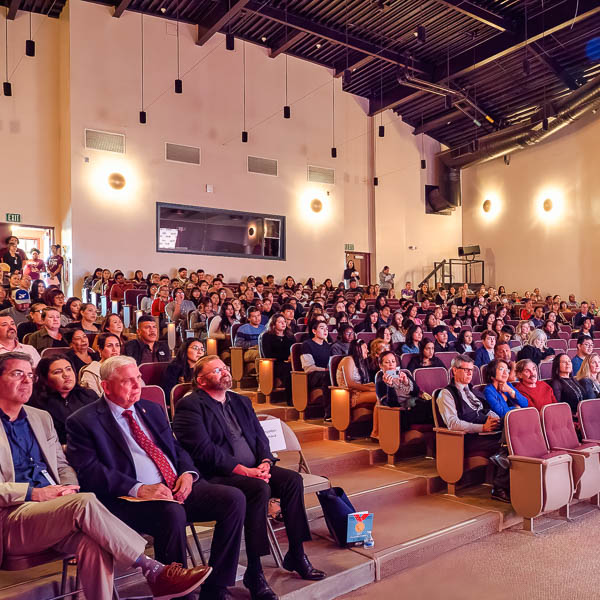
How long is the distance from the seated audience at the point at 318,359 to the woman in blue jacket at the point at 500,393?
1.33m

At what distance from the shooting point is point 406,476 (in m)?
3.73

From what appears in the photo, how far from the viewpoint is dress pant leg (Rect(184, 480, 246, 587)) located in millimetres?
2182

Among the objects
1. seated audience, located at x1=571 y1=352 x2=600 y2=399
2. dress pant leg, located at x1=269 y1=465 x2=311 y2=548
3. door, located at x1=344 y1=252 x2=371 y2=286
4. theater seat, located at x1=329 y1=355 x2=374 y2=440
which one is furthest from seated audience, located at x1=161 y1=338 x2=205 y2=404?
door, located at x1=344 y1=252 x2=371 y2=286

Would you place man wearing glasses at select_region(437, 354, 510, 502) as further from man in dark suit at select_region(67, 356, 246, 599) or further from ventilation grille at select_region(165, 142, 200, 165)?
ventilation grille at select_region(165, 142, 200, 165)

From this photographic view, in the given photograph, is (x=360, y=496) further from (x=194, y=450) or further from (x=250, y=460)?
(x=194, y=450)

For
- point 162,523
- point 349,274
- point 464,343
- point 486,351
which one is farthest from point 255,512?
point 349,274

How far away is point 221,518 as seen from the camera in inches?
88.4

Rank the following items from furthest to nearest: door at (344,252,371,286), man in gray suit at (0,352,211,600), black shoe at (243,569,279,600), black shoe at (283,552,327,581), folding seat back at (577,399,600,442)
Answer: door at (344,252,371,286) < folding seat back at (577,399,600,442) < black shoe at (283,552,327,581) < black shoe at (243,569,279,600) < man in gray suit at (0,352,211,600)

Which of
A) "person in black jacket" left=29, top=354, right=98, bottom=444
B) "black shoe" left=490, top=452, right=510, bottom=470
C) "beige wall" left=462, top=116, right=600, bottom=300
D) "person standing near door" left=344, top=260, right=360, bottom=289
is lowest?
"black shoe" left=490, top=452, right=510, bottom=470

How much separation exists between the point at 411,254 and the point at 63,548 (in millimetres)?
12900

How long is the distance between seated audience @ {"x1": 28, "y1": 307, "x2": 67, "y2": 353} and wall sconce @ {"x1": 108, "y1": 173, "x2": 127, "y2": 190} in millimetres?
6533

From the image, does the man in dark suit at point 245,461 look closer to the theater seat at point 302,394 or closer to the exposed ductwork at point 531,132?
the theater seat at point 302,394

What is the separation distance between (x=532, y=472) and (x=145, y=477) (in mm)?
2094

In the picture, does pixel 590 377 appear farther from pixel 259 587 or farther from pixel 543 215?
pixel 543 215
